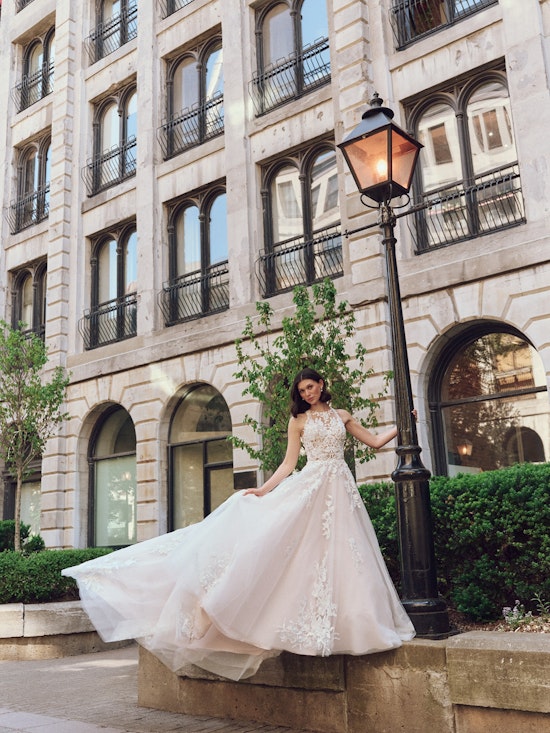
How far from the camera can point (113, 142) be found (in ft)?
66.8

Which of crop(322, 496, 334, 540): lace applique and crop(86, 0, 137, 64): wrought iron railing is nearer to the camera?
crop(322, 496, 334, 540): lace applique

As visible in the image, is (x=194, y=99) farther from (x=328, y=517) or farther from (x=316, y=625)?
(x=316, y=625)

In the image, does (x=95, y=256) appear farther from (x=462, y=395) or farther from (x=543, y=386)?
(x=543, y=386)

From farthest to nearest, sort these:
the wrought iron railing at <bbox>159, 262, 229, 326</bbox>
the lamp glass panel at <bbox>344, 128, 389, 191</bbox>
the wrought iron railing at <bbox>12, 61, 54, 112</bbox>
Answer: the wrought iron railing at <bbox>12, 61, 54, 112</bbox>, the wrought iron railing at <bbox>159, 262, 229, 326</bbox>, the lamp glass panel at <bbox>344, 128, 389, 191</bbox>

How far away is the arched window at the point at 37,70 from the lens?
2270 centimetres

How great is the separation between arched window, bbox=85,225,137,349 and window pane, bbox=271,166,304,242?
452cm

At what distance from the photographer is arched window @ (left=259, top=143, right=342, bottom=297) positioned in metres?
14.9

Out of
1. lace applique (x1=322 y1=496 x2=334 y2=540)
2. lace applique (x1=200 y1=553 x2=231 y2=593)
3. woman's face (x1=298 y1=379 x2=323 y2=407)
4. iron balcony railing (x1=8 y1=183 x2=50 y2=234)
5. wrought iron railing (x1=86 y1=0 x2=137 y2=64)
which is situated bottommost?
lace applique (x1=200 y1=553 x2=231 y2=593)

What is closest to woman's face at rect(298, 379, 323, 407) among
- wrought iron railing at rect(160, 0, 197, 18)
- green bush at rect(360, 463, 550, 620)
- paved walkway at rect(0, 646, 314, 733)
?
green bush at rect(360, 463, 550, 620)

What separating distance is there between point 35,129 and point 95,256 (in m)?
5.33

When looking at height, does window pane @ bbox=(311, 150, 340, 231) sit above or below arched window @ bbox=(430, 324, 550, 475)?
above

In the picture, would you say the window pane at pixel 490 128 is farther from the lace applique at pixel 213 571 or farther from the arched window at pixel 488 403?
the lace applique at pixel 213 571

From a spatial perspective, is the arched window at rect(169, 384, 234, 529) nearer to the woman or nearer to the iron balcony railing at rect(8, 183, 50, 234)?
the iron balcony railing at rect(8, 183, 50, 234)

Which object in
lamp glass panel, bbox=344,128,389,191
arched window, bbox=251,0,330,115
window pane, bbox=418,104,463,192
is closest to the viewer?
lamp glass panel, bbox=344,128,389,191
